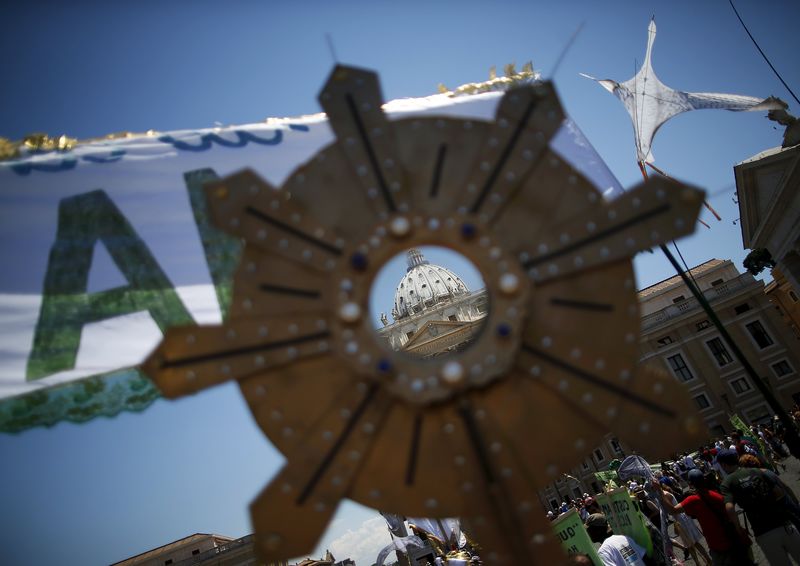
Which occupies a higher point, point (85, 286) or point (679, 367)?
A: point (679, 367)

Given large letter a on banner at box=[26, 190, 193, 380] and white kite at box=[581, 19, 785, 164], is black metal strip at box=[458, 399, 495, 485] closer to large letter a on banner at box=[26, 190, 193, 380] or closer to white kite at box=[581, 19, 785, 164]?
large letter a on banner at box=[26, 190, 193, 380]

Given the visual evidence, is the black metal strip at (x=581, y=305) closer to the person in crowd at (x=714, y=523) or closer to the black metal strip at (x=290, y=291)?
the black metal strip at (x=290, y=291)

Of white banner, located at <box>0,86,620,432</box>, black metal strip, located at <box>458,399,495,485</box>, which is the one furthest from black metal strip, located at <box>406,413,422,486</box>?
white banner, located at <box>0,86,620,432</box>

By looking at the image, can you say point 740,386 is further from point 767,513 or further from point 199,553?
point 199,553

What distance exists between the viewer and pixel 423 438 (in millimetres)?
2498

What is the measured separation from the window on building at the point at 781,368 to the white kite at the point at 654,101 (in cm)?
4766

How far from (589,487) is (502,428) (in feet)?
210

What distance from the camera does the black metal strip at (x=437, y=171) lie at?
2.73 meters

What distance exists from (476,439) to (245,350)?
126 centimetres

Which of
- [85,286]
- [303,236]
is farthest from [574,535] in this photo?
[85,286]

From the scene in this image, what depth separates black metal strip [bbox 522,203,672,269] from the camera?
104 inches

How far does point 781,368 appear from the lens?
50.9 m

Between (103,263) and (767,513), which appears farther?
(767,513)

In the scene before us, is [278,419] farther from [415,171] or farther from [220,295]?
[220,295]
